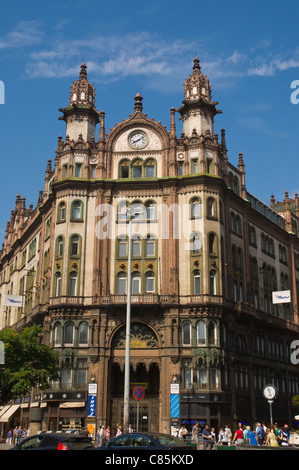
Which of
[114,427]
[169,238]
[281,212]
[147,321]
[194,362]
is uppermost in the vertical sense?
[281,212]

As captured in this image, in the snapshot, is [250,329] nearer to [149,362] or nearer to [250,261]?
[250,261]

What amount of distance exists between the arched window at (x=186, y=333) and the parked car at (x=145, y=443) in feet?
99.6

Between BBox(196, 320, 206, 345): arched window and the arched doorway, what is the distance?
3954 millimetres

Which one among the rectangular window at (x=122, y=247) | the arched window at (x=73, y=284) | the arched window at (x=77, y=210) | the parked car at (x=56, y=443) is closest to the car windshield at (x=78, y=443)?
the parked car at (x=56, y=443)

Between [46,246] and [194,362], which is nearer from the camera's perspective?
[194,362]

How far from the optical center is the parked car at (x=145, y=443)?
20.4m

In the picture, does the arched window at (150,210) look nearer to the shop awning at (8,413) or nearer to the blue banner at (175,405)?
the blue banner at (175,405)

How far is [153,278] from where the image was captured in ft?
178

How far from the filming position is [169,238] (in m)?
54.8

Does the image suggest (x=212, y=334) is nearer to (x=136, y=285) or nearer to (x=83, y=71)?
(x=136, y=285)
